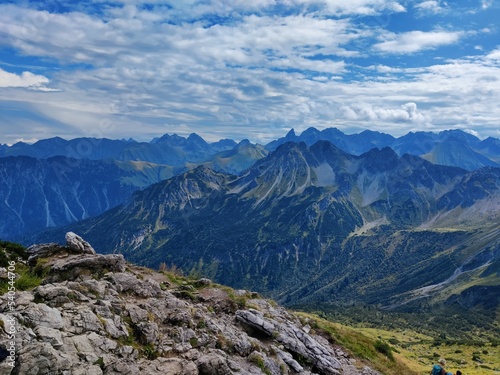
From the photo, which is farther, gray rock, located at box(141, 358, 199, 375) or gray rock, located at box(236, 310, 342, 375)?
gray rock, located at box(236, 310, 342, 375)

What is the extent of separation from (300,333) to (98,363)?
23.5m

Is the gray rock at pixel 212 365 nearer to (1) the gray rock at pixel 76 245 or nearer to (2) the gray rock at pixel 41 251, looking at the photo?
(1) the gray rock at pixel 76 245

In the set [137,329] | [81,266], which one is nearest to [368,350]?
[137,329]

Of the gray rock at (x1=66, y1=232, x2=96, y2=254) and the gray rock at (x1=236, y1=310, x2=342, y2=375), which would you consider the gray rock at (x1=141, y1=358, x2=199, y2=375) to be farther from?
the gray rock at (x1=66, y1=232, x2=96, y2=254)

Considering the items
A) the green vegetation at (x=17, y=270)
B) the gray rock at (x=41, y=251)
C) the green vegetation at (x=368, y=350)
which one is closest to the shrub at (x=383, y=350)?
the green vegetation at (x=368, y=350)

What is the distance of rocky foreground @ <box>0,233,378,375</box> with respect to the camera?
21547mm

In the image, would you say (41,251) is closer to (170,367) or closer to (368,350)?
(170,367)

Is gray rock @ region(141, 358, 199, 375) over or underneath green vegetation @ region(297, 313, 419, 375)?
over

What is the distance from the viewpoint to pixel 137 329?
90.8ft

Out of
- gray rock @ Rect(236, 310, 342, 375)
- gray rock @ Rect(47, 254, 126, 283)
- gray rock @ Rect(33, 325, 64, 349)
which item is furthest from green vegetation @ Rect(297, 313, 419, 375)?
gray rock @ Rect(33, 325, 64, 349)

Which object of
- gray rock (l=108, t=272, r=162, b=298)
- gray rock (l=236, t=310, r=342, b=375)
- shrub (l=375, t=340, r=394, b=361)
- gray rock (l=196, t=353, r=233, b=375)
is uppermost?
gray rock (l=108, t=272, r=162, b=298)

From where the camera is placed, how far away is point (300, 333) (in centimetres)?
3994

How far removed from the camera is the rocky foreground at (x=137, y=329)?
70.7 feet

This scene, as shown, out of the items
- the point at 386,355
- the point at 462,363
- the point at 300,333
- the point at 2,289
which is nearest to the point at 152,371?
the point at 2,289
